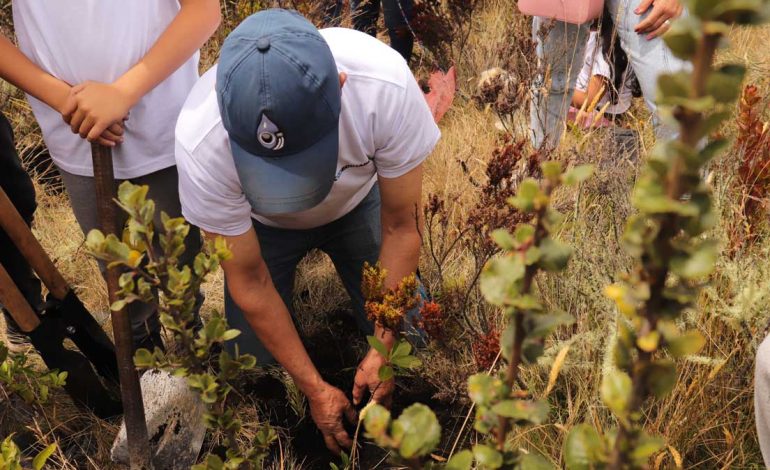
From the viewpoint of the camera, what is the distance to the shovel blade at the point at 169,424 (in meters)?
2.09

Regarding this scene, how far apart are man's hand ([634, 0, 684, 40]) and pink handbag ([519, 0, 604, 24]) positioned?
188 mm

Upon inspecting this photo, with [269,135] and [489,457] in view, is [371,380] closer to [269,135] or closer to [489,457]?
[269,135]

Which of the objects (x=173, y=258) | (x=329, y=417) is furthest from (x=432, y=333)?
(x=173, y=258)

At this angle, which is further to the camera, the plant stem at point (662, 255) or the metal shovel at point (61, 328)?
the metal shovel at point (61, 328)

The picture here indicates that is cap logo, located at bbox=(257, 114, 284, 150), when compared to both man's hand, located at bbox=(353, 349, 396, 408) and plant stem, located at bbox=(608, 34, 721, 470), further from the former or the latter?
plant stem, located at bbox=(608, 34, 721, 470)

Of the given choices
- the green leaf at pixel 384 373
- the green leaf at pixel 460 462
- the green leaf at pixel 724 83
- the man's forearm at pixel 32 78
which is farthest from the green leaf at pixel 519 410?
the man's forearm at pixel 32 78

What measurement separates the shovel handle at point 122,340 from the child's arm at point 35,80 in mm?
78

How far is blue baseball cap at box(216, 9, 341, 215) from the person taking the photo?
1.50 metres

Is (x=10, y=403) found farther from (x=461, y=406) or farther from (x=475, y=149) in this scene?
(x=475, y=149)

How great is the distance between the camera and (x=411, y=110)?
188 cm

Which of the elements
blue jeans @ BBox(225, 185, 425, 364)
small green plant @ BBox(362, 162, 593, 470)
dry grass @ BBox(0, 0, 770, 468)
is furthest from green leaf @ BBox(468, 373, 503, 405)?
blue jeans @ BBox(225, 185, 425, 364)

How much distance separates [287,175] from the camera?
5.24 ft

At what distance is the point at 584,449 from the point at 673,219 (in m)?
→ 0.30

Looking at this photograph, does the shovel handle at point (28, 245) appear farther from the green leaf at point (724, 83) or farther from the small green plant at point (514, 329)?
the green leaf at point (724, 83)
